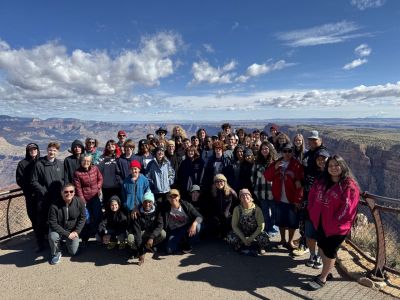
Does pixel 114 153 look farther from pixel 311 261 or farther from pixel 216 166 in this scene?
pixel 311 261

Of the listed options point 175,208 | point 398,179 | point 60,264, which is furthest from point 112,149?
point 398,179

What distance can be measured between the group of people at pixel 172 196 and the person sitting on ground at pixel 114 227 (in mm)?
25

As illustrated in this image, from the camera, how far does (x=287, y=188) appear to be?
6.89 m

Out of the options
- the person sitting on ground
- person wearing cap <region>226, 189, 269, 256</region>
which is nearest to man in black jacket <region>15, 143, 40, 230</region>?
the person sitting on ground

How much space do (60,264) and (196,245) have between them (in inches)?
130

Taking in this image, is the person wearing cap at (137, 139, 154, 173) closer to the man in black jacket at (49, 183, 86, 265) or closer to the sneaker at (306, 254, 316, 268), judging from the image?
the man in black jacket at (49, 183, 86, 265)

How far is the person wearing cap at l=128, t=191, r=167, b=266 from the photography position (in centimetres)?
687

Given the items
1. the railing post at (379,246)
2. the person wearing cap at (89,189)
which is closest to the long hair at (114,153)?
the person wearing cap at (89,189)

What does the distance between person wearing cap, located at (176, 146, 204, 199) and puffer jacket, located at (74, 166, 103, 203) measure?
90.6 inches

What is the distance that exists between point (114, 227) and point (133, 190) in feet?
3.46

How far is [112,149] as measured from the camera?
335 inches

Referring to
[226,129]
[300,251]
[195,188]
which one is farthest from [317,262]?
[226,129]

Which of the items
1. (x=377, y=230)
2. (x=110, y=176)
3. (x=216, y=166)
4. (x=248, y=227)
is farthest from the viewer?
(x=216, y=166)

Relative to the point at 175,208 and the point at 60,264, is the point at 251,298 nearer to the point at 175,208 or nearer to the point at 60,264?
the point at 175,208
